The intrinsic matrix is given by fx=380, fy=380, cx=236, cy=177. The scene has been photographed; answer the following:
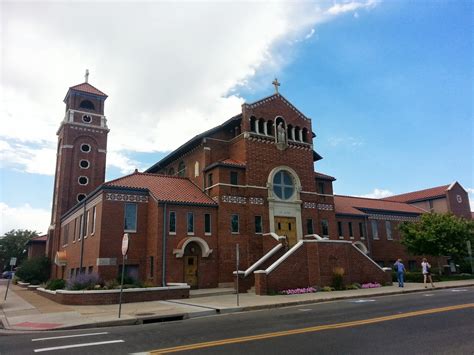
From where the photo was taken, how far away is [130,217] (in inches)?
1064

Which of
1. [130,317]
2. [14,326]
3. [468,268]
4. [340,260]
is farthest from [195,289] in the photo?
[468,268]

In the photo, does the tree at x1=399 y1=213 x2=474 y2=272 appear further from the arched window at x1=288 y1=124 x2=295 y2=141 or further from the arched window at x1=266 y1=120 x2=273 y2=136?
the arched window at x1=266 y1=120 x2=273 y2=136

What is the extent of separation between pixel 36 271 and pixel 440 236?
39471 mm

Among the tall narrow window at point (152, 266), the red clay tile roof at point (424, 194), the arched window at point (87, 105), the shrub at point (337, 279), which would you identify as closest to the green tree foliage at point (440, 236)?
the shrub at point (337, 279)

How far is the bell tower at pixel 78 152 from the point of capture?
40.4 metres

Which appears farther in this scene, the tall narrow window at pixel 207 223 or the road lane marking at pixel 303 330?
the tall narrow window at pixel 207 223

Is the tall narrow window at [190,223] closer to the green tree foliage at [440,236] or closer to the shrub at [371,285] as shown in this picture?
the shrub at [371,285]

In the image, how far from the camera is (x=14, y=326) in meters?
13.0

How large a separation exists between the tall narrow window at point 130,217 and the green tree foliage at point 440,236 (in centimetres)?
2367

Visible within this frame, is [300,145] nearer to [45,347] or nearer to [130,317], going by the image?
[130,317]

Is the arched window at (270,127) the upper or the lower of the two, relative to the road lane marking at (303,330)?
upper

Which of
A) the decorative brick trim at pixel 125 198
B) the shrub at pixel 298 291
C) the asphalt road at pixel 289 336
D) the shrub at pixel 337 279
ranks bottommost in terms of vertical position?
the asphalt road at pixel 289 336

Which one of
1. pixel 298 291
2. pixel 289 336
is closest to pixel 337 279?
pixel 298 291

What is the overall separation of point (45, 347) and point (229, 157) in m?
24.6
